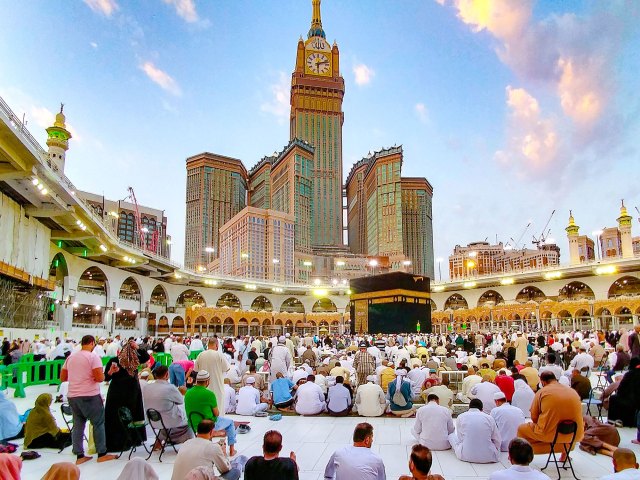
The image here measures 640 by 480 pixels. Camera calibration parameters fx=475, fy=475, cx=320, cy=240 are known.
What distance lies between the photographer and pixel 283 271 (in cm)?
10031

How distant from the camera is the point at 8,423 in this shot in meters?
6.60

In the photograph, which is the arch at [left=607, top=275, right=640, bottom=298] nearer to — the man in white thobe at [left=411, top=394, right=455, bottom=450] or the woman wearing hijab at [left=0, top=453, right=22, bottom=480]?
the man in white thobe at [left=411, top=394, right=455, bottom=450]

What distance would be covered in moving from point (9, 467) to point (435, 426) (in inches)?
189

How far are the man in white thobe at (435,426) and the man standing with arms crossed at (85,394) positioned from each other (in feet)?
13.1

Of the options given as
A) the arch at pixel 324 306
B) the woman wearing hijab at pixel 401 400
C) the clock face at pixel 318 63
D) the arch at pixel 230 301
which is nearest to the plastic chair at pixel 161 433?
the woman wearing hijab at pixel 401 400

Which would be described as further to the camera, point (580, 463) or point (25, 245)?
point (25, 245)

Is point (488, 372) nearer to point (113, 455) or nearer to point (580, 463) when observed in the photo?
point (580, 463)

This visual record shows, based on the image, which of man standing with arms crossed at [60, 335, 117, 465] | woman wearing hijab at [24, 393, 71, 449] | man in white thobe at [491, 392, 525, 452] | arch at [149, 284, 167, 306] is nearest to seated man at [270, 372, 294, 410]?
woman wearing hijab at [24, 393, 71, 449]

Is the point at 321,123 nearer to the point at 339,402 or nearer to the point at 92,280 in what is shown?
the point at 92,280

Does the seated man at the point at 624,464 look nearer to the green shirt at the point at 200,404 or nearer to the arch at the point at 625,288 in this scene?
the green shirt at the point at 200,404

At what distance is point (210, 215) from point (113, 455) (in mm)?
147597

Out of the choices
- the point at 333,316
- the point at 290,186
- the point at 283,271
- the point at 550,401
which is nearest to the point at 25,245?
the point at 550,401

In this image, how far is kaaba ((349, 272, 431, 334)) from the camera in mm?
37125

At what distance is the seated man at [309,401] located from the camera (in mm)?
8836
